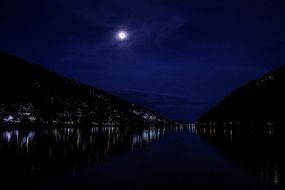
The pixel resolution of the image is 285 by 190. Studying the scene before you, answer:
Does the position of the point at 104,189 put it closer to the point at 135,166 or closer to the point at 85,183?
the point at 85,183

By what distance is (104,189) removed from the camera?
48.4 ft

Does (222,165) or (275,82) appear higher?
(275,82)

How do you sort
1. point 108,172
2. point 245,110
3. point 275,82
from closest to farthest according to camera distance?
point 108,172
point 275,82
point 245,110

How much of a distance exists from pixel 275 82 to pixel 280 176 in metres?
122

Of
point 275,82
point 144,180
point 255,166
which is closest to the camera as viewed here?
point 144,180

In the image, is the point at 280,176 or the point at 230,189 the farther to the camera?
the point at 280,176

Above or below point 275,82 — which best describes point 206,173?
below

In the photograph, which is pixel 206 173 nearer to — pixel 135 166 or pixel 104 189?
pixel 135 166

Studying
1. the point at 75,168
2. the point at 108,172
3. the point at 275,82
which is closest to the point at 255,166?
the point at 108,172

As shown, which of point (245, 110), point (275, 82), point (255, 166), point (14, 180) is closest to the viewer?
point (14, 180)

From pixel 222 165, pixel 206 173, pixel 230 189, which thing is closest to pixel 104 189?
pixel 230 189

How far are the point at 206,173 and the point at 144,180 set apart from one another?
4.25 m

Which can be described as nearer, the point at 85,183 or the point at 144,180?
the point at 85,183

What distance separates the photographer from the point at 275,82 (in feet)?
436
